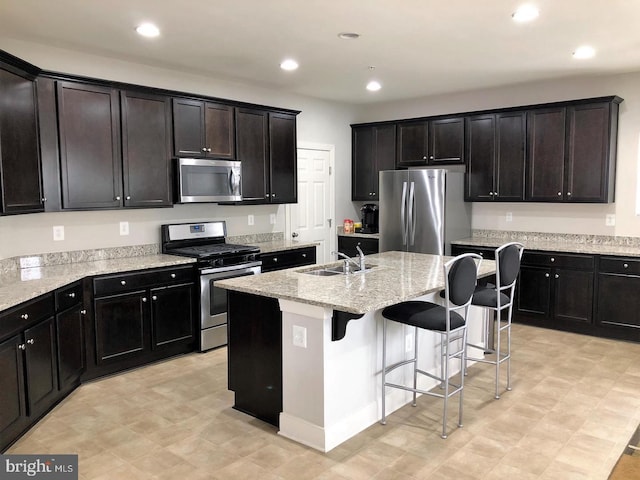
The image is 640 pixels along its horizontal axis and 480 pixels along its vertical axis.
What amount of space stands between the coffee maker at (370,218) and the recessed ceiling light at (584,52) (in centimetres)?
313

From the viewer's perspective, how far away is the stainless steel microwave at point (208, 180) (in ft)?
15.5

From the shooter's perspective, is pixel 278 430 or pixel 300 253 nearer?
pixel 278 430

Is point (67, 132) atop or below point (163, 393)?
atop

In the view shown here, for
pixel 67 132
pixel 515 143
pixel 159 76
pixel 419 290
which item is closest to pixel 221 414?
pixel 419 290

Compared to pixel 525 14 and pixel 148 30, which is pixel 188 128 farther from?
pixel 525 14

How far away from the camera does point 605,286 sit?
4984 millimetres

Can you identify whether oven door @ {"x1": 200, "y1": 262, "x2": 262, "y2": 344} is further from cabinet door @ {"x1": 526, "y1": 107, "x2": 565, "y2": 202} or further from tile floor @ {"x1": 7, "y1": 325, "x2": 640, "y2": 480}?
cabinet door @ {"x1": 526, "y1": 107, "x2": 565, "y2": 202}

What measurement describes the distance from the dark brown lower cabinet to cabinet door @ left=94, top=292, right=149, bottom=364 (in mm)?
1142

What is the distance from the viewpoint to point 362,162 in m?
7.13

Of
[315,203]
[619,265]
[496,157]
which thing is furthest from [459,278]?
[315,203]

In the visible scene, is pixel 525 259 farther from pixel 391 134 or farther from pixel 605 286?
pixel 391 134

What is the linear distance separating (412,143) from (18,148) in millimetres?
4514

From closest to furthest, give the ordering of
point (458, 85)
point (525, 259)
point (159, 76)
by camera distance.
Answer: point (159, 76) < point (525, 259) < point (458, 85)

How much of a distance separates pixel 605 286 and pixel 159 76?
4.77 m
